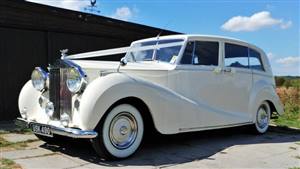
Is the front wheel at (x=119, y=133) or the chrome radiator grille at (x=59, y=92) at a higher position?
the chrome radiator grille at (x=59, y=92)

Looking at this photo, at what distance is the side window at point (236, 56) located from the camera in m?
6.85

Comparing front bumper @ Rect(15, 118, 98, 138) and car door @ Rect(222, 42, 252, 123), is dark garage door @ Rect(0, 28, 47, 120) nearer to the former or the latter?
front bumper @ Rect(15, 118, 98, 138)

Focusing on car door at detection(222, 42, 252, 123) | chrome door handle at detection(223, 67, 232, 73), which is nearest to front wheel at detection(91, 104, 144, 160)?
car door at detection(222, 42, 252, 123)

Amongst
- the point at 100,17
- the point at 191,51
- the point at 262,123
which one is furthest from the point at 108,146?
the point at 100,17

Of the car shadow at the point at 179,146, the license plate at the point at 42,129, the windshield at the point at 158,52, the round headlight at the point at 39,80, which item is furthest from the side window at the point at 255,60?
the license plate at the point at 42,129

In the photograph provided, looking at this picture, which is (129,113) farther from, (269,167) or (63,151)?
(269,167)

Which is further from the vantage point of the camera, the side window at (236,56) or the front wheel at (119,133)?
the side window at (236,56)

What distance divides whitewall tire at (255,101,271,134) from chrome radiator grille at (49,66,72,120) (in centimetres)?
398

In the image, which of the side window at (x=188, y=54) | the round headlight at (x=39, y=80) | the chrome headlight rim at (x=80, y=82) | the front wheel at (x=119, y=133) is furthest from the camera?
the side window at (x=188, y=54)

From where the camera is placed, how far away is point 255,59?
7.62 meters

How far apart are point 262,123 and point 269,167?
9.00ft

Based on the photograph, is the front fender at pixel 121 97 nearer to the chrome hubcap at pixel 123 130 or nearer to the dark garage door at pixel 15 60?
the chrome hubcap at pixel 123 130

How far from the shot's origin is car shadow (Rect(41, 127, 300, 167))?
197 inches

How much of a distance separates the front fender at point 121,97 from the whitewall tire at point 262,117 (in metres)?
2.59
